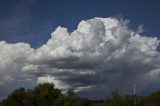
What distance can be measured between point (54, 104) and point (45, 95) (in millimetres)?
8527

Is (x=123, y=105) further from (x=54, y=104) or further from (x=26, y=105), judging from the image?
(x=26, y=105)

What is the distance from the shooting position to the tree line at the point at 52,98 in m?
128

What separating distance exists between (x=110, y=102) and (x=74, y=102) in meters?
21.3

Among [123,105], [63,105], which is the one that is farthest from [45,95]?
[123,105]

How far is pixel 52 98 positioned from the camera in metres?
147

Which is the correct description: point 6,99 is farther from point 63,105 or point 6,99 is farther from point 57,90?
point 63,105

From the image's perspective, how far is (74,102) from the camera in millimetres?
131250

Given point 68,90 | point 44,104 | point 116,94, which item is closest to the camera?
point 116,94

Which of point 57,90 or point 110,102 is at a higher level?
point 57,90

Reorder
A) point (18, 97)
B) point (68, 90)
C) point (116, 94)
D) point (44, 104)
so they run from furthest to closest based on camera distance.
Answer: point (18, 97), point (44, 104), point (68, 90), point (116, 94)

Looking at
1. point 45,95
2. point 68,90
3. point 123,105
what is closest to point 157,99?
point 123,105

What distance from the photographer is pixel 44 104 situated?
474 feet

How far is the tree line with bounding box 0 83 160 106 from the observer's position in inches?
5032

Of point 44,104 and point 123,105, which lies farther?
point 44,104
